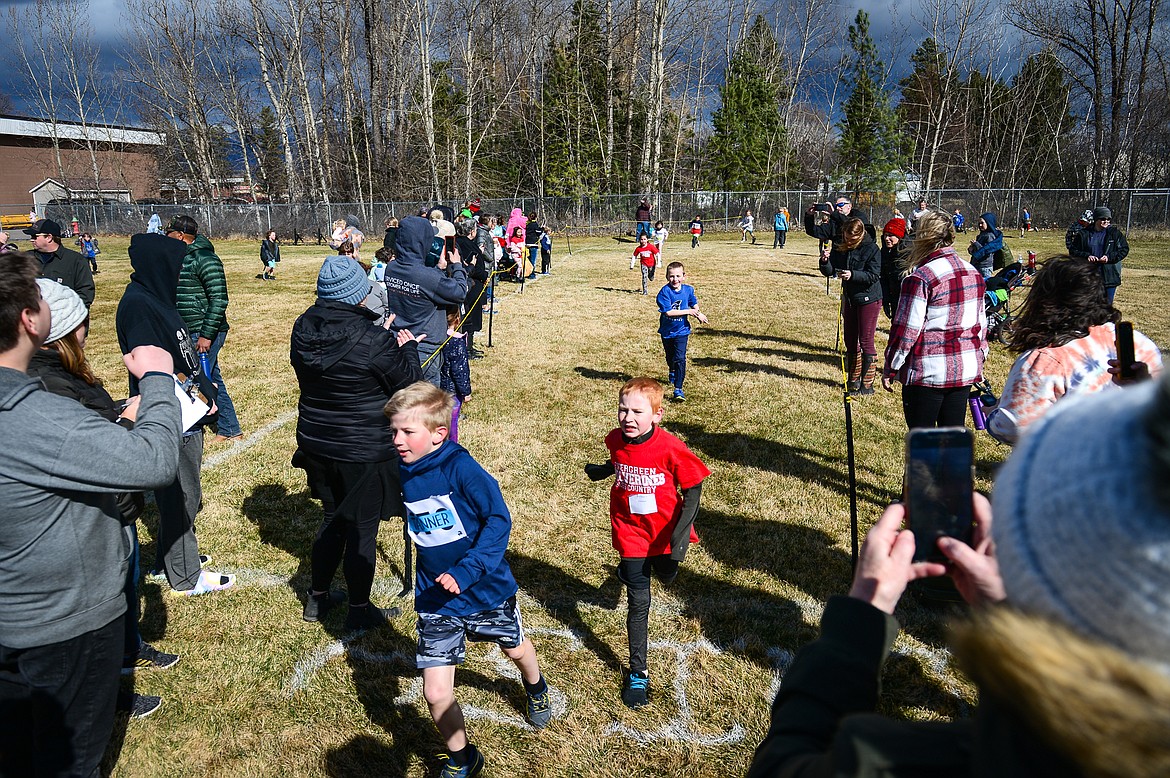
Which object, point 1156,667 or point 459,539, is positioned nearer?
point 1156,667

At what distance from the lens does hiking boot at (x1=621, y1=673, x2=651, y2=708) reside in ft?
12.1

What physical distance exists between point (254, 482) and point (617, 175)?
41928 millimetres

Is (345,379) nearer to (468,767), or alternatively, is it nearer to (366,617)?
(366,617)

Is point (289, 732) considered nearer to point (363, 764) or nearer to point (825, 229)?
point (363, 764)

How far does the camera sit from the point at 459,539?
3.16 m

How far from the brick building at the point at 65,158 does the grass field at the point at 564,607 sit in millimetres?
68855

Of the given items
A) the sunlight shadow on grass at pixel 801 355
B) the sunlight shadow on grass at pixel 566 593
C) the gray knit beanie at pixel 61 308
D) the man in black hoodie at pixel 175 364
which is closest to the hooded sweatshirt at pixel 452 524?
the sunlight shadow on grass at pixel 566 593

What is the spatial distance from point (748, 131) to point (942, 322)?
154ft

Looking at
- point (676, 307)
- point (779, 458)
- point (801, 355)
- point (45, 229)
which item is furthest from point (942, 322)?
point (45, 229)

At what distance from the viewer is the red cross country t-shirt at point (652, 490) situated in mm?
3686

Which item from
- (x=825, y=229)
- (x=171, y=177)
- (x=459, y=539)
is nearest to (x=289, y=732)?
(x=459, y=539)

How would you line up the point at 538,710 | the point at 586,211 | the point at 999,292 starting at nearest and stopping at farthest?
1. the point at 538,710
2. the point at 999,292
3. the point at 586,211

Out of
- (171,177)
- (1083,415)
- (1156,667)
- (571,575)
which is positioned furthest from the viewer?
(171,177)

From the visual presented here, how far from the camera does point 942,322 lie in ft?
16.2
